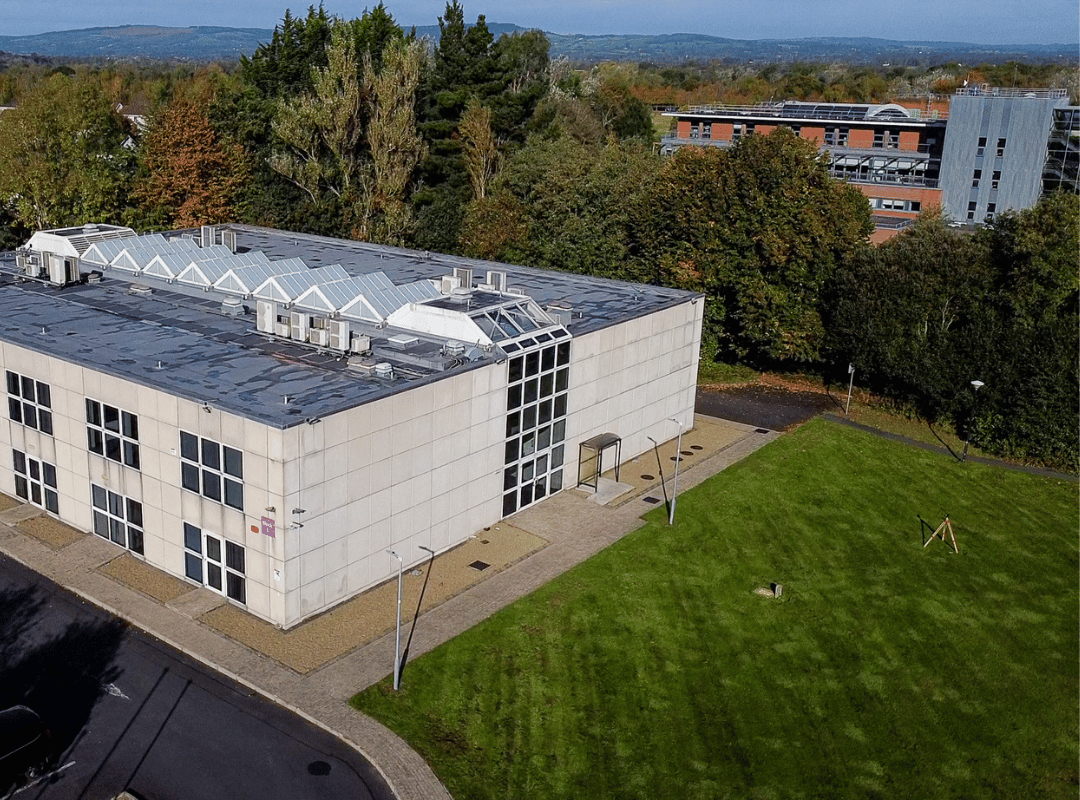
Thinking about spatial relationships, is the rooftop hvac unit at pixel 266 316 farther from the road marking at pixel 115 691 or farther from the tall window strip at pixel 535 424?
the road marking at pixel 115 691

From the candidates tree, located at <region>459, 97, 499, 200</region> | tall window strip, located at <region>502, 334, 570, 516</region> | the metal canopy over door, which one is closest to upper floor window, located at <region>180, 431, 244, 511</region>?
tall window strip, located at <region>502, 334, 570, 516</region>

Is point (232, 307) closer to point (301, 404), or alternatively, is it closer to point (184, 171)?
point (301, 404)

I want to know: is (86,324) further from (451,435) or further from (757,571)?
(757,571)

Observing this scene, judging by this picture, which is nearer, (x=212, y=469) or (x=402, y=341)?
(x=212, y=469)

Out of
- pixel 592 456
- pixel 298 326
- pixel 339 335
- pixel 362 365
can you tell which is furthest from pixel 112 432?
pixel 592 456

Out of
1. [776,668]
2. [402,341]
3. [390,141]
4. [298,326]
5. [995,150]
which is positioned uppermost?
[995,150]

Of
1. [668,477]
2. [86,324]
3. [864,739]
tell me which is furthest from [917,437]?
[86,324]

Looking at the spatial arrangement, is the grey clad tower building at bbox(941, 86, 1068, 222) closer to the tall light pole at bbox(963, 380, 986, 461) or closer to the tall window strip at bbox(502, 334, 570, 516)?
the tall light pole at bbox(963, 380, 986, 461)

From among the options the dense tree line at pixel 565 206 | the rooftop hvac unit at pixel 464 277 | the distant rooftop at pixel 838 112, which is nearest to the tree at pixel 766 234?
the dense tree line at pixel 565 206
